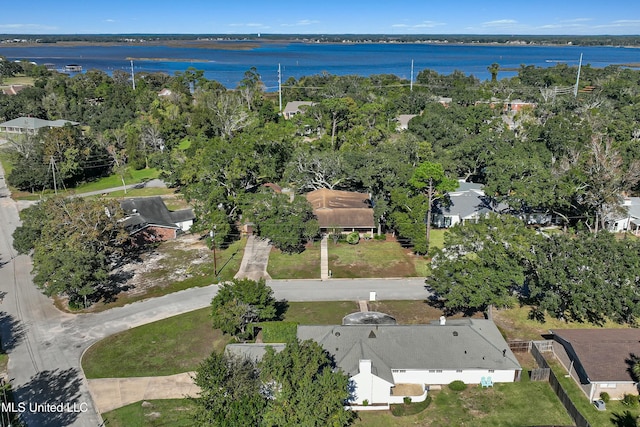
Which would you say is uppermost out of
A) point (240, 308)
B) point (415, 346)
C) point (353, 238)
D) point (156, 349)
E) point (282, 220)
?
point (282, 220)

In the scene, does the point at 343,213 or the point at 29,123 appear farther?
the point at 29,123

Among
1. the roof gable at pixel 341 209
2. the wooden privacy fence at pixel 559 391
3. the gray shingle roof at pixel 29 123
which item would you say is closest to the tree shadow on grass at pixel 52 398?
the wooden privacy fence at pixel 559 391

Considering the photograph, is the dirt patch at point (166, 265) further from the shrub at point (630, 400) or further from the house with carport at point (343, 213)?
the shrub at point (630, 400)

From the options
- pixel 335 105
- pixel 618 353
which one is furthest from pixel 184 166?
pixel 618 353

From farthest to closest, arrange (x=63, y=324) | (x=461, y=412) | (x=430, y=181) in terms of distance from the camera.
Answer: (x=430, y=181) → (x=63, y=324) → (x=461, y=412)

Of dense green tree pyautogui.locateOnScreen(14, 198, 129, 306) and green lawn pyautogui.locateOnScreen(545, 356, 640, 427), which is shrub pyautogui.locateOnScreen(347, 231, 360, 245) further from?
green lawn pyautogui.locateOnScreen(545, 356, 640, 427)

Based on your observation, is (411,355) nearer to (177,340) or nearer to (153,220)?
(177,340)

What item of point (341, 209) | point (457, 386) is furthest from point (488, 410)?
point (341, 209)
